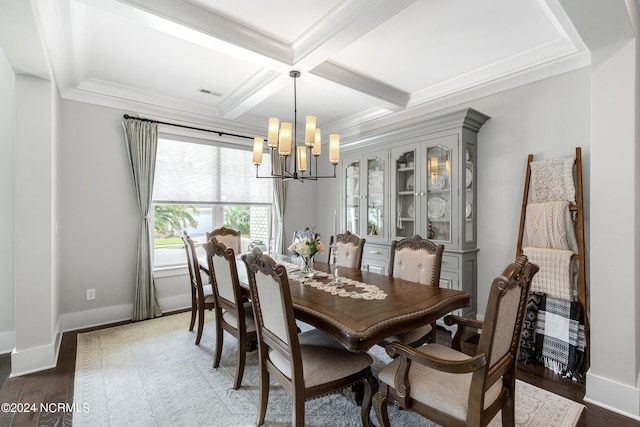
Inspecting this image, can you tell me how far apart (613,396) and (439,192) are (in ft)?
6.66

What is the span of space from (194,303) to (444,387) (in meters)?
2.64

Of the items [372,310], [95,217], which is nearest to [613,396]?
[372,310]

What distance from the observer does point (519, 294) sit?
4.54ft

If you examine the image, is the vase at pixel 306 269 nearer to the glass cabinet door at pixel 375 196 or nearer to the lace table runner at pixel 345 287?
the lace table runner at pixel 345 287

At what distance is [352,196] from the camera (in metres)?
4.43

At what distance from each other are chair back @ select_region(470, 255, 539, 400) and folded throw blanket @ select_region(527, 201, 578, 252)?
1.48m

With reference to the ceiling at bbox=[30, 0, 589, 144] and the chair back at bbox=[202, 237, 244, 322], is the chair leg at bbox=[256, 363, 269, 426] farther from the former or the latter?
the ceiling at bbox=[30, 0, 589, 144]

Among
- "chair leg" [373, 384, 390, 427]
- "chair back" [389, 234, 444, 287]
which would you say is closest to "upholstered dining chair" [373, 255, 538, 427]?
"chair leg" [373, 384, 390, 427]

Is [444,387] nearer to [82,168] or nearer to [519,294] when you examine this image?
[519,294]

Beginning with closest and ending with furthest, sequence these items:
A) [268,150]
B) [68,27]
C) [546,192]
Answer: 1. [68,27]
2. [546,192]
3. [268,150]

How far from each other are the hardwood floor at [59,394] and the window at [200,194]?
1620 mm

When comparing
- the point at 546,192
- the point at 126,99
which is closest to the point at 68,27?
the point at 126,99

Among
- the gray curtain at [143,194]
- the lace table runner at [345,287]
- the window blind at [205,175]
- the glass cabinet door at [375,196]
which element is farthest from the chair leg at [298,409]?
the window blind at [205,175]

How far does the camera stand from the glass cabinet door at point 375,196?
394 cm
